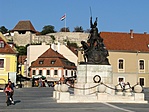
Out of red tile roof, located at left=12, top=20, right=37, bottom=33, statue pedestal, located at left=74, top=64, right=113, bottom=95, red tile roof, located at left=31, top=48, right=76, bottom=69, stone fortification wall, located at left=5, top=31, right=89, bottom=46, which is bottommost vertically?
statue pedestal, located at left=74, top=64, right=113, bottom=95

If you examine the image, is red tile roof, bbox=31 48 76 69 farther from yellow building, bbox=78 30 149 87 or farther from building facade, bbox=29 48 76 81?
yellow building, bbox=78 30 149 87

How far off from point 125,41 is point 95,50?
4149 centimetres

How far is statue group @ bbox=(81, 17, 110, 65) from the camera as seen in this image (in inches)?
988

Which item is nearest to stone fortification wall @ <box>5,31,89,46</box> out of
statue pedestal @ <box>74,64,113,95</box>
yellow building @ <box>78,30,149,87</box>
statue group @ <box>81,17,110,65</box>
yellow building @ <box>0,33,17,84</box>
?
yellow building @ <box>78,30,149,87</box>

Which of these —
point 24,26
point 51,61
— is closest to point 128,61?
point 51,61

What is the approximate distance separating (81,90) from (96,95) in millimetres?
1756

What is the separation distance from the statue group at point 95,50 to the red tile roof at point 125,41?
36862 millimetres

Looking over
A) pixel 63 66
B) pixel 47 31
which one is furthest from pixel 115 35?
pixel 47 31

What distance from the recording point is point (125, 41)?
66.2 metres

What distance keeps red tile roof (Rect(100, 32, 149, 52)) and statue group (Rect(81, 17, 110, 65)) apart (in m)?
36.9

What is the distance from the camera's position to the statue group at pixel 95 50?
82.3 ft

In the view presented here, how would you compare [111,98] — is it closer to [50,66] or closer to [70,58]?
[50,66]

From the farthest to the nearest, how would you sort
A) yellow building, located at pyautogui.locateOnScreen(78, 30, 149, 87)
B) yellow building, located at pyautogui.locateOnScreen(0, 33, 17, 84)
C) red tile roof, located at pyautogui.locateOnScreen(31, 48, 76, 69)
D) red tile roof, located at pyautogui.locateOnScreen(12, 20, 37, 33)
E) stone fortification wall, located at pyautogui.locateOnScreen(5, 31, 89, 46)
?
red tile roof, located at pyautogui.locateOnScreen(12, 20, 37, 33) → stone fortification wall, located at pyautogui.locateOnScreen(5, 31, 89, 46) → red tile roof, located at pyautogui.locateOnScreen(31, 48, 76, 69) → yellow building, located at pyautogui.locateOnScreen(78, 30, 149, 87) → yellow building, located at pyautogui.locateOnScreen(0, 33, 17, 84)

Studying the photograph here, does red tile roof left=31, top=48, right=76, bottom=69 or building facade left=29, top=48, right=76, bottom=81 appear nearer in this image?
building facade left=29, top=48, right=76, bottom=81
